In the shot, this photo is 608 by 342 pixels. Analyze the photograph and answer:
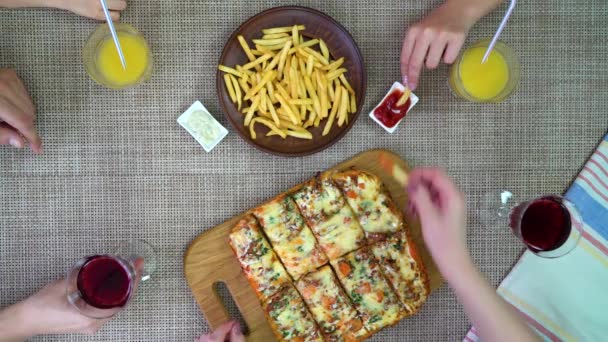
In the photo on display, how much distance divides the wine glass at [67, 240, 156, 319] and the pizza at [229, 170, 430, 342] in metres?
0.40

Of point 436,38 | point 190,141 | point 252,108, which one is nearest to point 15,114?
point 190,141

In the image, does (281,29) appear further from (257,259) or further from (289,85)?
(257,259)

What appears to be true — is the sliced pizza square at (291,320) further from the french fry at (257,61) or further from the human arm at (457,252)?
the french fry at (257,61)

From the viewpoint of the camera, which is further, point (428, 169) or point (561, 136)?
point (561, 136)

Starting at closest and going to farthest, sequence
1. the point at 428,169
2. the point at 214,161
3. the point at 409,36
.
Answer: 1. the point at 428,169
2. the point at 409,36
3. the point at 214,161

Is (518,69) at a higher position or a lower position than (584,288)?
higher

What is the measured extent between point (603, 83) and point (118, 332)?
2.18 metres

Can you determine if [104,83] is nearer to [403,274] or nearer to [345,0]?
[345,0]

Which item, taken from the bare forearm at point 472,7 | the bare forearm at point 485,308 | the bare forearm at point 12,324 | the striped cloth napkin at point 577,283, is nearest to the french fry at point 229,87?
the bare forearm at point 472,7

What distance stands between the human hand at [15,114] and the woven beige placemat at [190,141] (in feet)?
0.24

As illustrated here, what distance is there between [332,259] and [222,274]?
1.42ft

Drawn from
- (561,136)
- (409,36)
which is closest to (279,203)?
(409,36)

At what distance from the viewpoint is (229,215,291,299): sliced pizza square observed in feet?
6.37

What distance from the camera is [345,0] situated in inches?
82.0
